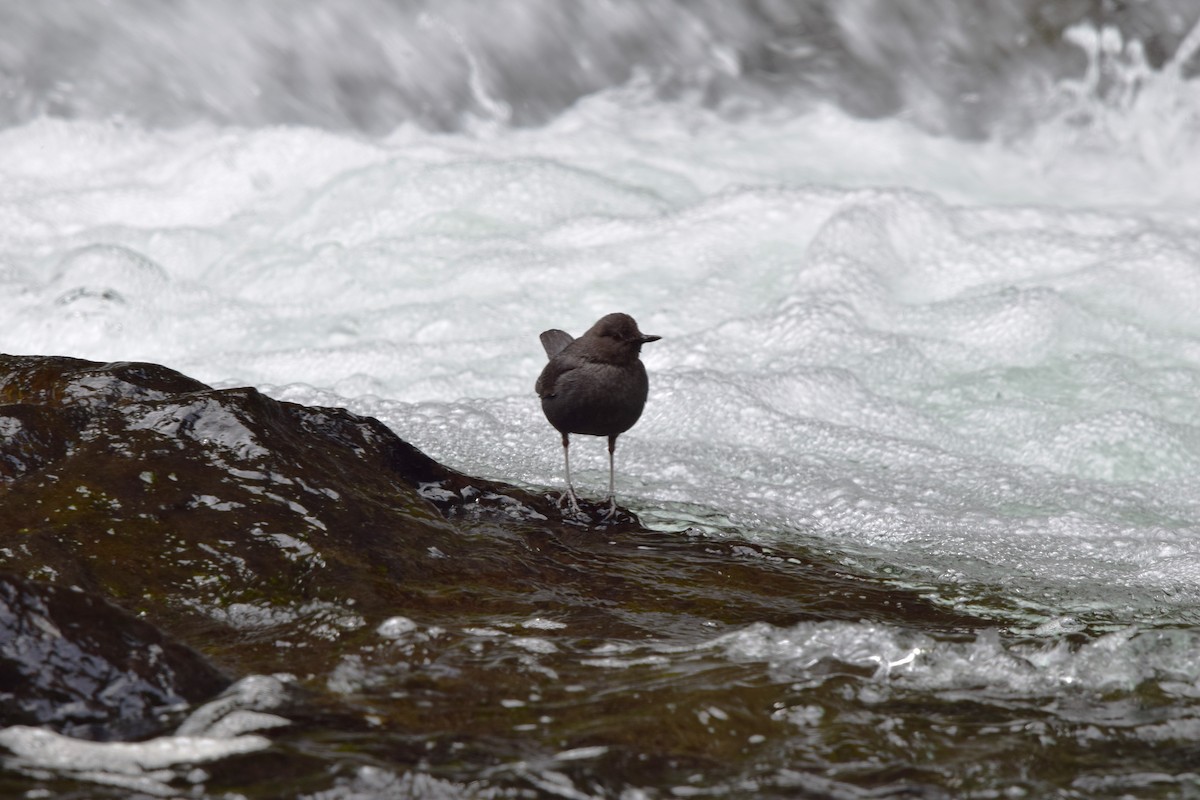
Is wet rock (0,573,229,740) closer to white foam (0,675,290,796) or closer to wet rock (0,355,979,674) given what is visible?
white foam (0,675,290,796)

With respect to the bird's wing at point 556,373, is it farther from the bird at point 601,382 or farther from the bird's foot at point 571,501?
the bird's foot at point 571,501

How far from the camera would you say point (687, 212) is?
837 centimetres

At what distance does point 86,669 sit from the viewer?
2.20 meters

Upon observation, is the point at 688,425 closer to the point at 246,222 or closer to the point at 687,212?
the point at 687,212

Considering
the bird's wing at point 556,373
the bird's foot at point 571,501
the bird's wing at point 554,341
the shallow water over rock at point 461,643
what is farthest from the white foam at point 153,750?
the bird's wing at point 554,341

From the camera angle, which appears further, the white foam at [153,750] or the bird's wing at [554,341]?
the bird's wing at [554,341]

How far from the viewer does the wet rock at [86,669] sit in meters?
2.13

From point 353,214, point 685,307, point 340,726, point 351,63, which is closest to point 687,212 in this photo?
point 685,307

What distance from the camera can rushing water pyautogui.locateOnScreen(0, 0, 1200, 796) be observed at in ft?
9.37

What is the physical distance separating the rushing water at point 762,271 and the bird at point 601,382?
0.37 metres

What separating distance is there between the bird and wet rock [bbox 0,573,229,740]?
2.08 meters

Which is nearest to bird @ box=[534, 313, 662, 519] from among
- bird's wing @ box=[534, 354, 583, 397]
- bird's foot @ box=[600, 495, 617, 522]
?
bird's wing @ box=[534, 354, 583, 397]

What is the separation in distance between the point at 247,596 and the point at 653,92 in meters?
9.46

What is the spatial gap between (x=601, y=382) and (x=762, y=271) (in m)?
3.64
